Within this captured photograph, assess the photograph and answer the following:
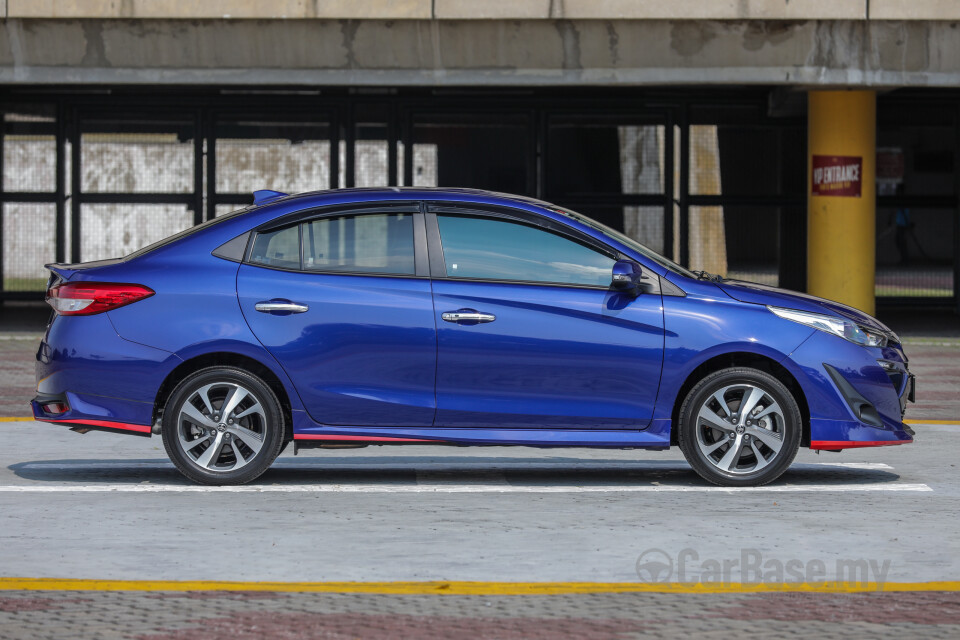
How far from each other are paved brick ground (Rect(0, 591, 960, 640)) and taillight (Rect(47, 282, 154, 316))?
267 cm

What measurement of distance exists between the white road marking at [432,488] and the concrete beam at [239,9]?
10662mm

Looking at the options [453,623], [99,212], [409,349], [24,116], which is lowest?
[453,623]

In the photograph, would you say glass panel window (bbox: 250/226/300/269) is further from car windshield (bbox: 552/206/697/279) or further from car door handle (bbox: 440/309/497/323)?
car windshield (bbox: 552/206/697/279)

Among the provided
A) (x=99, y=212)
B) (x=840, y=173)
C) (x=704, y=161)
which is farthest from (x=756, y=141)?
(x=99, y=212)

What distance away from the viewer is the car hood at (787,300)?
8.20 m

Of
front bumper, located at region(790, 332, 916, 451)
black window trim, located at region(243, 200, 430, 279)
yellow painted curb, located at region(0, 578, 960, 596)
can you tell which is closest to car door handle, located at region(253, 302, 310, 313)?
black window trim, located at region(243, 200, 430, 279)

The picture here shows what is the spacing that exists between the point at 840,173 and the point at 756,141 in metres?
2.34

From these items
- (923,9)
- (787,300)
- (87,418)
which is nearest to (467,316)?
(787,300)

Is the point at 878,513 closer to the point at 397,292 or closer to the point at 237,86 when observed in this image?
the point at 397,292

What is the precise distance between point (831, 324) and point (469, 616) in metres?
3.52

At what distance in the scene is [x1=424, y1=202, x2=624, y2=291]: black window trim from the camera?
819cm

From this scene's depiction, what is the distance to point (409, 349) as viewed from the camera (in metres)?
8.06

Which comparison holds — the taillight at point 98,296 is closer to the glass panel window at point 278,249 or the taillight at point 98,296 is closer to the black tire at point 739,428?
the glass panel window at point 278,249

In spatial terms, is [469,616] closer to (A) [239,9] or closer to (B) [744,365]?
(B) [744,365]
